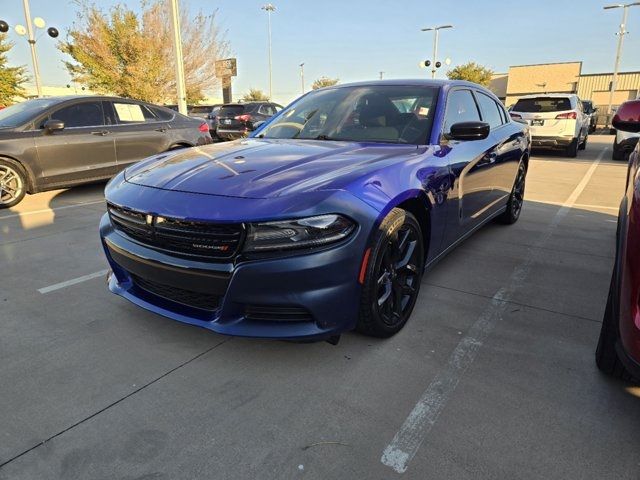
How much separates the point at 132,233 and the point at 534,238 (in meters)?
4.15

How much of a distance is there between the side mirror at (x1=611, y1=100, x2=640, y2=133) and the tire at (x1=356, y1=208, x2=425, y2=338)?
1747 millimetres

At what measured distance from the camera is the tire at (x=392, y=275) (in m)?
2.38

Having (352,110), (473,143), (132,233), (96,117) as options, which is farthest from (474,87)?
(96,117)

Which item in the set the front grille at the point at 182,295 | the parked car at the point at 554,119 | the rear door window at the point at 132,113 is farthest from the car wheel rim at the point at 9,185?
the parked car at the point at 554,119

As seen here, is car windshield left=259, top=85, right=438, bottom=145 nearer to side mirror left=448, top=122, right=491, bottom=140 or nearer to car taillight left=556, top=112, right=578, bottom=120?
side mirror left=448, top=122, right=491, bottom=140

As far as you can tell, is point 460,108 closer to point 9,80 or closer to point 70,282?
point 70,282

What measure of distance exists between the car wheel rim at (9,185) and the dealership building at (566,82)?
151 feet

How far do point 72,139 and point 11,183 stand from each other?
101 cm

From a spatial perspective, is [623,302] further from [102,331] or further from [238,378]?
[102,331]

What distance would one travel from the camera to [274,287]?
82.8 inches

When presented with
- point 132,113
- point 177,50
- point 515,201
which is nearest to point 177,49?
point 177,50

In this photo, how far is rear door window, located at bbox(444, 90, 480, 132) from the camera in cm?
342

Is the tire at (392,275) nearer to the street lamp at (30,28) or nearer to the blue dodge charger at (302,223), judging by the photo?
the blue dodge charger at (302,223)

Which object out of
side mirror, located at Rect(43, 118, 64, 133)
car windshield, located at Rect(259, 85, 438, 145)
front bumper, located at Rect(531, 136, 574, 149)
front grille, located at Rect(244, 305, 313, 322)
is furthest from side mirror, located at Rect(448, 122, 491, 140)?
front bumper, located at Rect(531, 136, 574, 149)
